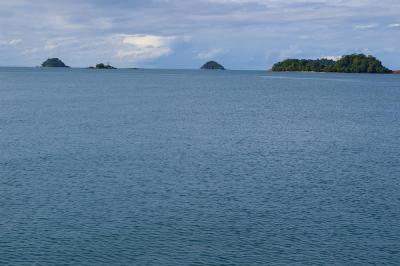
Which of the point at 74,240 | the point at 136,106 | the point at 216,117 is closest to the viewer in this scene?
the point at 74,240

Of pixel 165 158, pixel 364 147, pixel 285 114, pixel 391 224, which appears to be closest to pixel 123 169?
pixel 165 158

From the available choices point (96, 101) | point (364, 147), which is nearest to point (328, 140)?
point (364, 147)

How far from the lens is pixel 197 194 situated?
58688mm

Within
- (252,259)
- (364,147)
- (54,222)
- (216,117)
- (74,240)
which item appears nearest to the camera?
(252,259)

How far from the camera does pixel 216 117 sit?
124 metres

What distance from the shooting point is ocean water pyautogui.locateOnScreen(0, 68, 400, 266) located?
145 ft

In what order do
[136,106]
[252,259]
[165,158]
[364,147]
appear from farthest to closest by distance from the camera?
[136,106], [364,147], [165,158], [252,259]

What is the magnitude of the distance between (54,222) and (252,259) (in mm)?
18452

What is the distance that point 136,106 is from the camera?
146m

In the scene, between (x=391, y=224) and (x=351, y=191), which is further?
(x=351, y=191)

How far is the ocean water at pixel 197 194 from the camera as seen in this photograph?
4428 cm

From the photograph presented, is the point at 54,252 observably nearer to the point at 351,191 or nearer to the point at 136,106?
the point at 351,191

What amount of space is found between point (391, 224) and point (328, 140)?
142 ft

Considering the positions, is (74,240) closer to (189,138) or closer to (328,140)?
(189,138)
